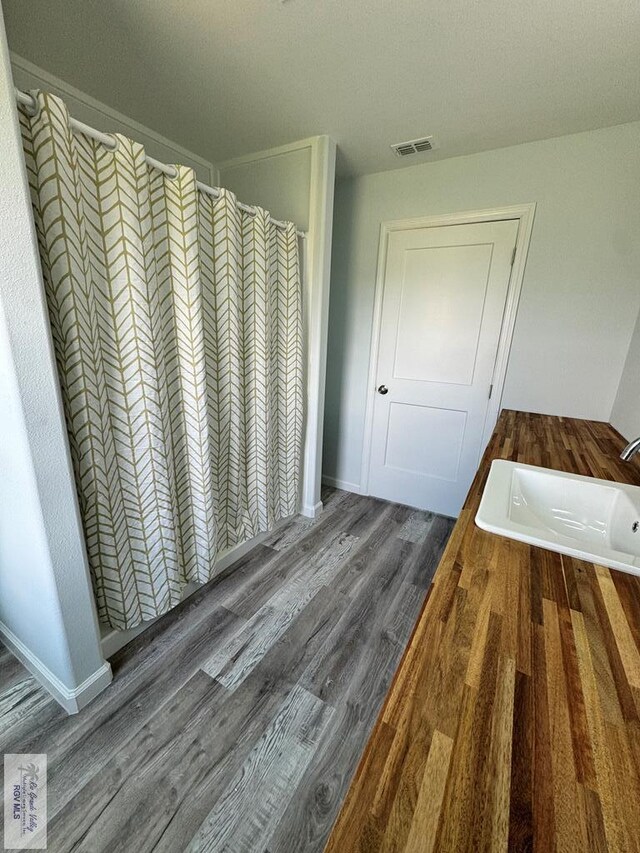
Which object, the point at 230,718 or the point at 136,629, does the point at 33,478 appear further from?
the point at 230,718

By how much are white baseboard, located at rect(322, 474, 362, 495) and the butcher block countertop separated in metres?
2.11

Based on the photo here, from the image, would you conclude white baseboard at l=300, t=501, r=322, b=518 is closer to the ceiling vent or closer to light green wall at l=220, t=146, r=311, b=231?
light green wall at l=220, t=146, r=311, b=231

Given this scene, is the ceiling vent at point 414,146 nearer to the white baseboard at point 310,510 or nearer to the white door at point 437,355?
the white door at point 437,355

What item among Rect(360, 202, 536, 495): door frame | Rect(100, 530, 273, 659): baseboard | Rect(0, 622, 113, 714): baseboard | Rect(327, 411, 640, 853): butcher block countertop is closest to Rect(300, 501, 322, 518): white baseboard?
Rect(100, 530, 273, 659): baseboard

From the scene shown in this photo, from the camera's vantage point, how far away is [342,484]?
2.93 meters

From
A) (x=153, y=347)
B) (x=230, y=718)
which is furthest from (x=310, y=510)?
(x=153, y=347)

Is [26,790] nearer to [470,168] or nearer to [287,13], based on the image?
[287,13]

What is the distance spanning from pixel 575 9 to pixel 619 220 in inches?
39.9

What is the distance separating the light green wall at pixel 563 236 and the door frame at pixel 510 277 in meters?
0.04

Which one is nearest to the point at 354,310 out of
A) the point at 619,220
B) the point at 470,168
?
the point at 470,168

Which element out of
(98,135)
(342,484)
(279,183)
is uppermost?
(279,183)

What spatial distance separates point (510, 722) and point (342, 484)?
247 centimetres

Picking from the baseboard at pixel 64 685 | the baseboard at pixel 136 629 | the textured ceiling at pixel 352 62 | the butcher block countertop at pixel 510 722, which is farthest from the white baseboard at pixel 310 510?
the textured ceiling at pixel 352 62

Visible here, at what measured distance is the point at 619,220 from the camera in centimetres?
176
